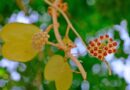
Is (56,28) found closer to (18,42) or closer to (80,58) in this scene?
(18,42)

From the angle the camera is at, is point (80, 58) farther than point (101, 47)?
Yes

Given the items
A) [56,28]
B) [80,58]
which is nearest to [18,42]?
[56,28]

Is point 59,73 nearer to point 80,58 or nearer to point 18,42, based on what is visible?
point 18,42

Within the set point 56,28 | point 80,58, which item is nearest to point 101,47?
point 56,28

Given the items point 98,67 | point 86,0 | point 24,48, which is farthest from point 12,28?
point 86,0

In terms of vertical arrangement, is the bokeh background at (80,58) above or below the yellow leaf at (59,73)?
above

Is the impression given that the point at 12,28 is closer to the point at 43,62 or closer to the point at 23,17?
the point at 43,62
